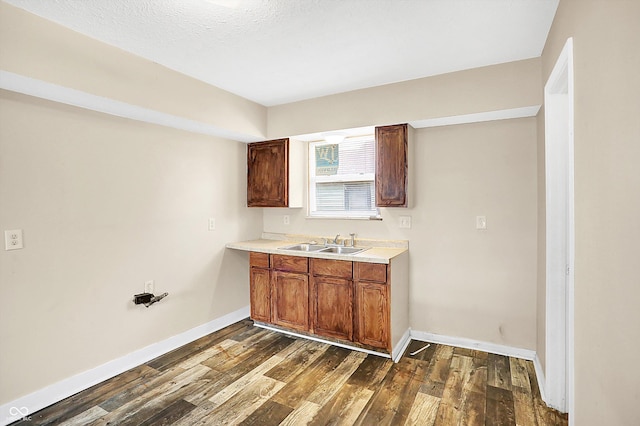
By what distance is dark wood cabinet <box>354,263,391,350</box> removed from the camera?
2.87 meters

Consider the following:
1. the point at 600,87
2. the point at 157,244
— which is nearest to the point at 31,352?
the point at 157,244

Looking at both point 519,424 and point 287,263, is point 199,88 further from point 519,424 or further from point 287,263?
point 519,424

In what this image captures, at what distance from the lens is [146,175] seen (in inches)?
114

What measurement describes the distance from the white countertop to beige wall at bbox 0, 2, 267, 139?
1296 millimetres

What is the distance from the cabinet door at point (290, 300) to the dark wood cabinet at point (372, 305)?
574mm

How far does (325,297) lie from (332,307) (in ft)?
0.38

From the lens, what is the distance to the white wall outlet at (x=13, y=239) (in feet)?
6.86

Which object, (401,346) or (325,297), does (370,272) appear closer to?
(325,297)

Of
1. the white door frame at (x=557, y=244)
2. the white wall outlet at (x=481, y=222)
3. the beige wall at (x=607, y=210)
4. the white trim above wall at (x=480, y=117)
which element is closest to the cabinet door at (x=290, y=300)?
the white wall outlet at (x=481, y=222)

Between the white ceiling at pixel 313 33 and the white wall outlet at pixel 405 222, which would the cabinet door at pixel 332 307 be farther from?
the white ceiling at pixel 313 33

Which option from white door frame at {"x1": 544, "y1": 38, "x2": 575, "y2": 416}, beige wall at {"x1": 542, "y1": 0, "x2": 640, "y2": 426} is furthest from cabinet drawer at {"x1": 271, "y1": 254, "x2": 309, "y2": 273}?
beige wall at {"x1": 542, "y1": 0, "x2": 640, "y2": 426}

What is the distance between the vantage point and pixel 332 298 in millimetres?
3141

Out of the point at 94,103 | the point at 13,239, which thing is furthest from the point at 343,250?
the point at 13,239

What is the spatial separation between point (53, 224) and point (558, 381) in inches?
142
